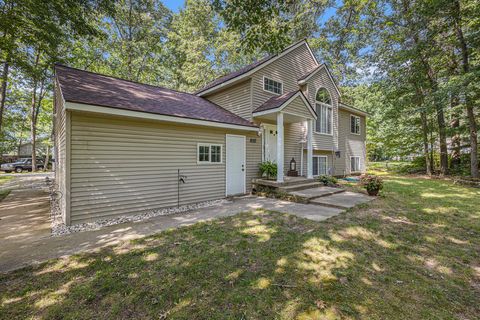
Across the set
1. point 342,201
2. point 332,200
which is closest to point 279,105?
point 332,200

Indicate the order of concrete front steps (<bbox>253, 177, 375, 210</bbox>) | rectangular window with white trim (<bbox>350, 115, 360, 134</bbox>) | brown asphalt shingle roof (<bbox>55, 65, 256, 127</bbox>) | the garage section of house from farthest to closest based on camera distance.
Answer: rectangular window with white trim (<bbox>350, 115, 360, 134</bbox>) → concrete front steps (<bbox>253, 177, 375, 210</bbox>) → brown asphalt shingle roof (<bbox>55, 65, 256, 127</bbox>) → the garage section of house

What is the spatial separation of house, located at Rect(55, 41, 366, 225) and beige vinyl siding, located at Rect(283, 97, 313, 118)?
0.04m

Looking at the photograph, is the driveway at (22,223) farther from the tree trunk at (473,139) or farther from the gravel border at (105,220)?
the tree trunk at (473,139)

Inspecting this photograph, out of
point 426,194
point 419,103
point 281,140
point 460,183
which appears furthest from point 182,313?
point 419,103

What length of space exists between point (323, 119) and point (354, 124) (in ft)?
15.5

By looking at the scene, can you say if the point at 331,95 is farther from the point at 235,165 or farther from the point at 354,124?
the point at 235,165

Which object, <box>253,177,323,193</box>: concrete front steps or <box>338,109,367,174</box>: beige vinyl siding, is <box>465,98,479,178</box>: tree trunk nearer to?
<box>338,109,367,174</box>: beige vinyl siding

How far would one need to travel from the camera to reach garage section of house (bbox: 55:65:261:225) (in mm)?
4898

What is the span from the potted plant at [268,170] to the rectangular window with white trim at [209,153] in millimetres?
2067

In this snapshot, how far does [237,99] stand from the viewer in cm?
952

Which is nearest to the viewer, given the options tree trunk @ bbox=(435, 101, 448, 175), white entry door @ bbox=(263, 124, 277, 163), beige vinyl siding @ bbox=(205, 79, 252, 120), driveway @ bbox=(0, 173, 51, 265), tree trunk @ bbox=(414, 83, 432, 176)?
driveway @ bbox=(0, 173, 51, 265)

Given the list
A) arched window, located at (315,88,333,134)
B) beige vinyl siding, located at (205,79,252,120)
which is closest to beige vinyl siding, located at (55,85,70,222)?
beige vinyl siding, located at (205,79,252,120)

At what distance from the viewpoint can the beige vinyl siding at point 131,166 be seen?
4965 mm

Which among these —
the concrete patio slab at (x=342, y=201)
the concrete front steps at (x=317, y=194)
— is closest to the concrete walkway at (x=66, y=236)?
the concrete patio slab at (x=342, y=201)
